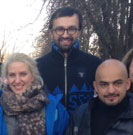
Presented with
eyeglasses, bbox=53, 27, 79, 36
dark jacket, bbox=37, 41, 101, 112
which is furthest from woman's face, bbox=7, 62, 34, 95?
eyeglasses, bbox=53, 27, 79, 36

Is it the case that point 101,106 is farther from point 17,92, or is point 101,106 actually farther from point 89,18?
point 89,18

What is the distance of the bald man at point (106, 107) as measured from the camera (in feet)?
9.50

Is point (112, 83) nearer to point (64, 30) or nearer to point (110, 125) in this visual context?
point (110, 125)

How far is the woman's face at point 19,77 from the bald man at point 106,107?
603 mm

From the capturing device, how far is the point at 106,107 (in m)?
2.97

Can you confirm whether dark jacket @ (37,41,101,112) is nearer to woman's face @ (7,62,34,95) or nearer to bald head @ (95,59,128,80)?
woman's face @ (7,62,34,95)

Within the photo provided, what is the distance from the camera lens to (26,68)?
329 cm

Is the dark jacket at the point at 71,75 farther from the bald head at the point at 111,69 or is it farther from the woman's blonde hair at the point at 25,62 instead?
the bald head at the point at 111,69

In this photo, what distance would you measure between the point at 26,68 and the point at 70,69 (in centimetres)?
68

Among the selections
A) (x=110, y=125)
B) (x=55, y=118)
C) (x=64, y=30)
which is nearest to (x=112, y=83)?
(x=110, y=125)

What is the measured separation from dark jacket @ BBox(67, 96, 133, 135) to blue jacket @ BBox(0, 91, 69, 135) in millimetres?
195

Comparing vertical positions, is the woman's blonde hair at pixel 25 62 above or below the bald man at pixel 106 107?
above

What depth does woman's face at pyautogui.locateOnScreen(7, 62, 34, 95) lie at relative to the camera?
128 inches

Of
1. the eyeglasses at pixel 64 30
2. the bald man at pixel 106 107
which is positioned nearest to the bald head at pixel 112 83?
the bald man at pixel 106 107
